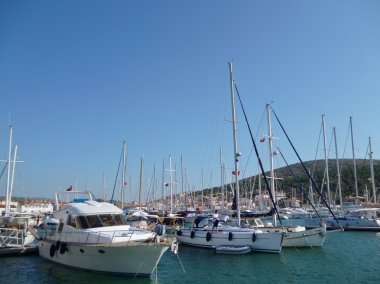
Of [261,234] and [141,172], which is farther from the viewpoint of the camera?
[141,172]

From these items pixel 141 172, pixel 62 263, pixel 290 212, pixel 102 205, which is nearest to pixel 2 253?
pixel 62 263

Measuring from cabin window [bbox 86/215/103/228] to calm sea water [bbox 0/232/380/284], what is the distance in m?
2.42

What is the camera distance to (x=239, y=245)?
2438cm

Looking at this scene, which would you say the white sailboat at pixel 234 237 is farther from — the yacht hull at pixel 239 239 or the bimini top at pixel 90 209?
the bimini top at pixel 90 209

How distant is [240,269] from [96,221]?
8611 mm

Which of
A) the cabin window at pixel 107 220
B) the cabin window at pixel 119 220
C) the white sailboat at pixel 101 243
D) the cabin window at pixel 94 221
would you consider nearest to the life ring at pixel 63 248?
the white sailboat at pixel 101 243

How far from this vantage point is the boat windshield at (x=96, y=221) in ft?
59.1

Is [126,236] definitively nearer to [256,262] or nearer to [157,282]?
[157,282]

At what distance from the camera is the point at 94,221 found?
18172 mm

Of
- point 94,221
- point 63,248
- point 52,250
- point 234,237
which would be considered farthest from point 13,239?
point 234,237

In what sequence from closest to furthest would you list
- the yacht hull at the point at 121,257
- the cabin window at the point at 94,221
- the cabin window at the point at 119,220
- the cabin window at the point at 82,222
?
the yacht hull at the point at 121,257
the cabin window at the point at 82,222
the cabin window at the point at 94,221
the cabin window at the point at 119,220

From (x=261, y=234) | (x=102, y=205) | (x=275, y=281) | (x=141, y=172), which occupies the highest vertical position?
(x=141, y=172)

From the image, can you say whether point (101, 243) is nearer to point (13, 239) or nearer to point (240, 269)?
point (240, 269)

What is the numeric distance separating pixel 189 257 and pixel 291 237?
8.33m
